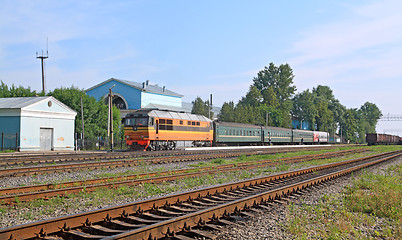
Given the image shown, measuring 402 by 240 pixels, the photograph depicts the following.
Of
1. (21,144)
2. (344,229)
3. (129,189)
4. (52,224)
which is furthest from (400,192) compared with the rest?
(21,144)

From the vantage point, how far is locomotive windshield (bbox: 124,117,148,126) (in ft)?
94.8

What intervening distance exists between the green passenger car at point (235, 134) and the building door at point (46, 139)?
17.1m

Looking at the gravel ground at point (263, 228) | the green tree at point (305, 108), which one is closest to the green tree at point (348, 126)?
the green tree at point (305, 108)

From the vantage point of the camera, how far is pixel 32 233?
5543 mm

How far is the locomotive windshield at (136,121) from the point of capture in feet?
94.8

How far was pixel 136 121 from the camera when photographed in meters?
29.5

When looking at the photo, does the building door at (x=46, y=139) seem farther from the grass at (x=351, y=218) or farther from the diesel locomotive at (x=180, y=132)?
the grass at (x=351, y=218)

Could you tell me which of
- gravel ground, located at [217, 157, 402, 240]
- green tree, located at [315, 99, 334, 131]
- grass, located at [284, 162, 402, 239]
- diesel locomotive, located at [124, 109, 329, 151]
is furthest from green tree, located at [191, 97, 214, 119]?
gravel ground, located at [217, 157, 402, 240]

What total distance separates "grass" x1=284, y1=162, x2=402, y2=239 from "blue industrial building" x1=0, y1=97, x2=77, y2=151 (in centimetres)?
2780

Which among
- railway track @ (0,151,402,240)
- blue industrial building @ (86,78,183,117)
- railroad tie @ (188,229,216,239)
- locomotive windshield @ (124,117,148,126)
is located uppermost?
blue industrial building @ (86,78,183,117)

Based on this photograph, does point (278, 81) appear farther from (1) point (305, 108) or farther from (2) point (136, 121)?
(2) point (136, 121)

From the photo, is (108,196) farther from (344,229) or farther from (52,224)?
(344,229)

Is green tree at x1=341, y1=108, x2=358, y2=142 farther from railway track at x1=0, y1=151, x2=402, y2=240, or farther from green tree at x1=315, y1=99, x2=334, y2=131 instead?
railway track at x1=0, y1=151, x2=402, y2=240

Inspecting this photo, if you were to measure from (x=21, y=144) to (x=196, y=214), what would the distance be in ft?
93.5
